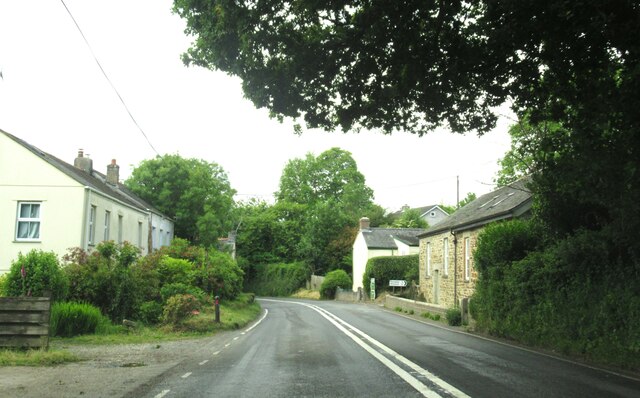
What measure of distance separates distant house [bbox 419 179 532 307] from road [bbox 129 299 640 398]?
11.6m

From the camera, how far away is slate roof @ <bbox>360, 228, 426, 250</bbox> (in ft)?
177

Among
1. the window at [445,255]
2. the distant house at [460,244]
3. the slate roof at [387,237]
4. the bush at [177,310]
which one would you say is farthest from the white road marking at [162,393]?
the slate roof at [387,237]

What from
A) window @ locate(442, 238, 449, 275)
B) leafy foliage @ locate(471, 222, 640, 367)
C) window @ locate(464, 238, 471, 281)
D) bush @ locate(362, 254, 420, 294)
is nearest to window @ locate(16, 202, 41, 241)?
leafy foliage @ locate(471, 222, 640, 367)

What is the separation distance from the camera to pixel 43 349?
12.1 meters

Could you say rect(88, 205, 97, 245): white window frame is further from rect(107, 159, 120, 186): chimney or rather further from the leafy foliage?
the leafy foliage

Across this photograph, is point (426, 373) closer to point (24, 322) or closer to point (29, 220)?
point (24, 322)

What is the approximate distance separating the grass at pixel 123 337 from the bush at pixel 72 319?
0.38 m

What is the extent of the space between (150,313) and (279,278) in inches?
1877

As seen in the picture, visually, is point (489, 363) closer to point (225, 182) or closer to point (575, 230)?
point (575, 230)

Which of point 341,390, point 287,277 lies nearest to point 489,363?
point 341,390

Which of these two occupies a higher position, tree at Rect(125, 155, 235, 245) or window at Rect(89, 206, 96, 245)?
tree at Rect(125, 155, 235, 245)

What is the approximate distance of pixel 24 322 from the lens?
12.1m

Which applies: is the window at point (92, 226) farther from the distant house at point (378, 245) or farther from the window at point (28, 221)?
the distant house at point (378, 245)

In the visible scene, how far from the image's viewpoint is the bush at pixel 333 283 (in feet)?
186
